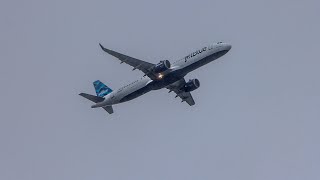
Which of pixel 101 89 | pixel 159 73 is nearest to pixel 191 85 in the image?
pixel 159 73

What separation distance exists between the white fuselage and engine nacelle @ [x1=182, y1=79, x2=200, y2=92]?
7.74 metres

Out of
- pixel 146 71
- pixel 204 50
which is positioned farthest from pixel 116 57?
pixel 204 50

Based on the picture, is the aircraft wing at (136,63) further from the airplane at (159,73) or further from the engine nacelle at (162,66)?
the engine nacelle at (162,66)

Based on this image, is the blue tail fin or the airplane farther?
the blue tail fin

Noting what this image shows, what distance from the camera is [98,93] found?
144 m

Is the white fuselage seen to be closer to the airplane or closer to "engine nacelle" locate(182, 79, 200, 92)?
the airplane

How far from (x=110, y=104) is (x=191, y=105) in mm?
19478

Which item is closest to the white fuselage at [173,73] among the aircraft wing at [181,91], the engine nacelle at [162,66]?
the engine nacelle at [162,66]

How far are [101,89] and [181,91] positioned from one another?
1759cm

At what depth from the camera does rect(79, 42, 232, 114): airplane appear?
123 meters

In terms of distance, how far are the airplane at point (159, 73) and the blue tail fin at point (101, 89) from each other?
7.55 m

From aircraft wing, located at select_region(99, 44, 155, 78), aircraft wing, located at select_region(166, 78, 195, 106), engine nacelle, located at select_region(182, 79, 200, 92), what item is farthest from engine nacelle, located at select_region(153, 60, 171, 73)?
aircraft wing, located at select_region(166, 78, 195, 106)

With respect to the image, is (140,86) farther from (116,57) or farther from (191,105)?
(191,105)

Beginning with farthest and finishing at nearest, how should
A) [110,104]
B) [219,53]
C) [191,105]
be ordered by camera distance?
[191,105]
[110,104]
[219,53]
